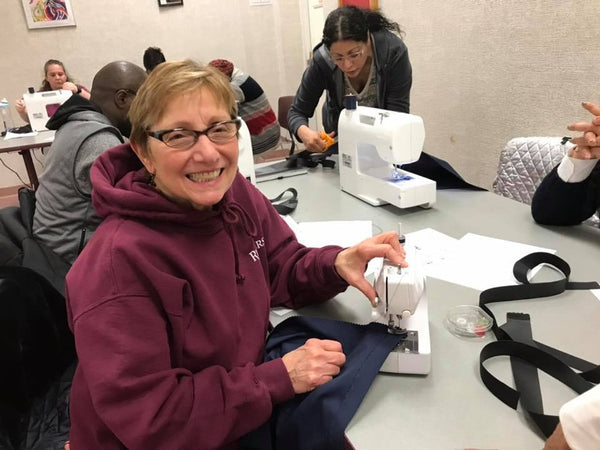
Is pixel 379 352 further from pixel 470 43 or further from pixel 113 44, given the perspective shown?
pixel 113 44

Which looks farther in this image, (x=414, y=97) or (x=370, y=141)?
(x=414, y=97)

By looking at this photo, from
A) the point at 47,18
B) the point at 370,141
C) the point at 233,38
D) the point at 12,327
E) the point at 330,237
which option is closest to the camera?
the point at 12,327

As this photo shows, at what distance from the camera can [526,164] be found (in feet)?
7.40

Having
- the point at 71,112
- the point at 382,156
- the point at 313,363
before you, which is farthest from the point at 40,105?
the point at 313,363

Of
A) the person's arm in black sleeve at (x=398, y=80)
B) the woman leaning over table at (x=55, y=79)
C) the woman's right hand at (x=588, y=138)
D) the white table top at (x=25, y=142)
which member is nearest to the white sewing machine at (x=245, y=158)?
the person's arm in black sleeve at (x=398, y=80)

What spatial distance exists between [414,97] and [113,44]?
3238mm

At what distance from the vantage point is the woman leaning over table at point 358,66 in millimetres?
2150

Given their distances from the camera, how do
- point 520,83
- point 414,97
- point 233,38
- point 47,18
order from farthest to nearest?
point 233,38, point 47,18, point 414,97, point 520,83

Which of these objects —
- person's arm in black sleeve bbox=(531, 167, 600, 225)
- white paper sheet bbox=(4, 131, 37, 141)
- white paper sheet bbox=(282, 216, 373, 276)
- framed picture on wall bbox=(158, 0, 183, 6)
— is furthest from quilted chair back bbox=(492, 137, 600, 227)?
framed picture on wall bbox=(158, 0, 183, 6)

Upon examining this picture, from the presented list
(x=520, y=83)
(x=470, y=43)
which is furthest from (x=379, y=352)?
(x=470, y=43)

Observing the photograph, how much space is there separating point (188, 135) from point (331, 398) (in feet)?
1.85

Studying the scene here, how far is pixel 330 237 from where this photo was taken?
5.10ft

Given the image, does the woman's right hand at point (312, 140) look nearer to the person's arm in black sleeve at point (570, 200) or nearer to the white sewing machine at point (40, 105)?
the person's arm in black sleeve at point (570, 200)

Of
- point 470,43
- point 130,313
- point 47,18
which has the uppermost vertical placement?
point 47,18
